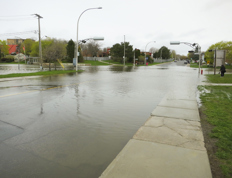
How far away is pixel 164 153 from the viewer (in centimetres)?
343

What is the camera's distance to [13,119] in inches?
216

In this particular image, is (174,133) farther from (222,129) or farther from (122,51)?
(122,51)

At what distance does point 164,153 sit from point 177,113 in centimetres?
301

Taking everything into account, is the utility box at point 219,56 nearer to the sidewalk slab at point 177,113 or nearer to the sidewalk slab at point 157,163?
the sidewalk slab at point 177,113

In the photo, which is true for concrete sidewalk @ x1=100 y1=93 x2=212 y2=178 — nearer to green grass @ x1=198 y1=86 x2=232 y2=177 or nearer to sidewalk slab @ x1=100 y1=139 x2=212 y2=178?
sidewalk slab @ x1=100 y1=139 x2=212 y2=178

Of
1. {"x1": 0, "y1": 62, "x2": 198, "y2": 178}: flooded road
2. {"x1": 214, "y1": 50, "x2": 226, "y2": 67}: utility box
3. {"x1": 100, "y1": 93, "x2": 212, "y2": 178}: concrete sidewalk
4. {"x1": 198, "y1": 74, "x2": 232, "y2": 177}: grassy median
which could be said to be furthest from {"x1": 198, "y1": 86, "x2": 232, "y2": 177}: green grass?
{"x1": 214, "y1": 50, "x2": 226, "y2": 67}: utility box

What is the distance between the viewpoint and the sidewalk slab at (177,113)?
5.73 m

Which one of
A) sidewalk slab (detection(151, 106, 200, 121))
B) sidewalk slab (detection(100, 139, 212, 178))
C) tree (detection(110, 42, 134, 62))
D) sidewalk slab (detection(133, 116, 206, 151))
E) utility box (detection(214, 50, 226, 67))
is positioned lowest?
sidewalk slab (detection(100, 139, 212, 178))

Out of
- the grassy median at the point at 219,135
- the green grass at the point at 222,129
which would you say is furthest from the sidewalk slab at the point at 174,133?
the green grass at the point at 222,129

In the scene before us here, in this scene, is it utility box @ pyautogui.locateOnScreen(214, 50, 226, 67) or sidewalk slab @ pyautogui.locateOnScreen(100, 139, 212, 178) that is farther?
utility box @ pyautogui.locateOnScreen(214, 50, 226, 67)

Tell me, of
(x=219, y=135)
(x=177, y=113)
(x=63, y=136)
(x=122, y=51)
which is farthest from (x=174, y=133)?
(x=122, y=51)

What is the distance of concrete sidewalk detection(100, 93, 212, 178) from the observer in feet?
9.31

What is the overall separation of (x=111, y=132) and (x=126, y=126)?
0.59 m

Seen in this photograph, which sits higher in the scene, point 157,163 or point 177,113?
point 177,113
